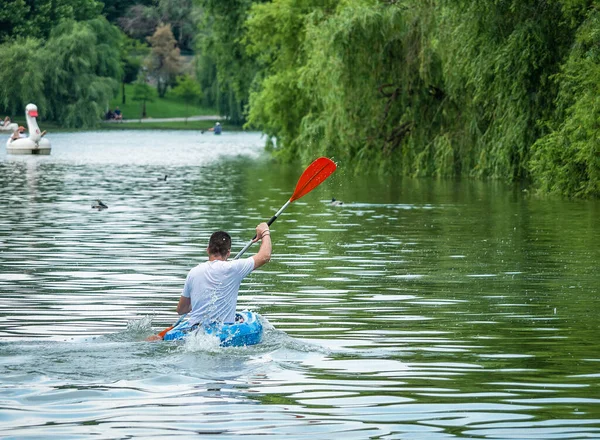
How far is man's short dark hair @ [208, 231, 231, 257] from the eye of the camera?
36.0ft

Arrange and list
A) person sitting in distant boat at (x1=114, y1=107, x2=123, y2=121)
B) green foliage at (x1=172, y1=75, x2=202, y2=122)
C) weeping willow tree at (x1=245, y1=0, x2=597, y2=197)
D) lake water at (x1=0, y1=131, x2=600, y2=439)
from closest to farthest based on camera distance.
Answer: lake water at (x1=0, y1=131, x2=600, y2=439) → weeping willow tree at (x1=245, y1=0, x2=597, y2=197) → person sitting in distant boat at (x1=114, y1=107, x2=123, y2=121) → green foliage at (x1=172, y1=75, x2=202, y2=122)

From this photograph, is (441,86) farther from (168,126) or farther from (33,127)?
(168,126)

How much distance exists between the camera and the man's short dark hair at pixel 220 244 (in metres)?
11.0

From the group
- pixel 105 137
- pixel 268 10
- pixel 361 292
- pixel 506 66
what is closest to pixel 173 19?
pixel 105 137

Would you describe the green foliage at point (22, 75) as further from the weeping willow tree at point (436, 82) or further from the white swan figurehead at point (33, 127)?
the weeping willow tree at point (436, 82)

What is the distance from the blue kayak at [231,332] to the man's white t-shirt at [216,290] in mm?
77

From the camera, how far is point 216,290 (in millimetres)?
11211

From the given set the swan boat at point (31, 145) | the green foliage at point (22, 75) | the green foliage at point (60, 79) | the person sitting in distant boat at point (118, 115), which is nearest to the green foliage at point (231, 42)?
the swan boat at point (31, 145)

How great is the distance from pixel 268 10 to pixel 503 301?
37.7 meters

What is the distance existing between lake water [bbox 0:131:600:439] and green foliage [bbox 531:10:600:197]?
164 cm

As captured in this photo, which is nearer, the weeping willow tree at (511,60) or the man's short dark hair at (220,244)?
the man's short dark hair at (220,244)

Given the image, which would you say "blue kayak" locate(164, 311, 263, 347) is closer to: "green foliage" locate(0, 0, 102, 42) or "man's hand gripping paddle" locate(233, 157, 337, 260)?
"man's hand gripping paddle" locate(233, 157, 337, 260)

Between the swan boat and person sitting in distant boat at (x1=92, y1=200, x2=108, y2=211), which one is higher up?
person sitting in distant boat at (x1=92, y1=200, x2=108, y2=211)

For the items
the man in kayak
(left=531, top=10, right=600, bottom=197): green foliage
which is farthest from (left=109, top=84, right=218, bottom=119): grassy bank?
the man in kayak
